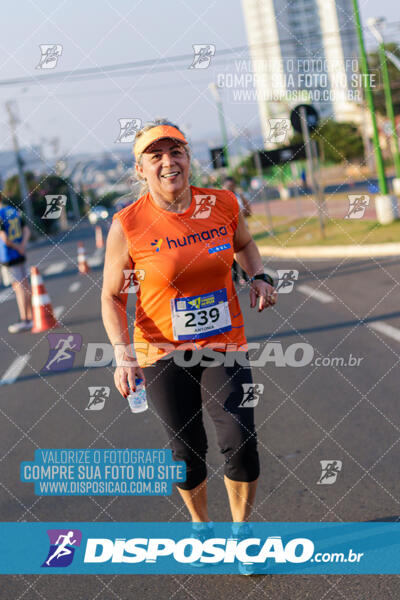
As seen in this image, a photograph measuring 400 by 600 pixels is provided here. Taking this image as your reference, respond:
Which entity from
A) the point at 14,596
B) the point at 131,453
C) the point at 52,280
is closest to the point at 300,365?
the point at 131,453

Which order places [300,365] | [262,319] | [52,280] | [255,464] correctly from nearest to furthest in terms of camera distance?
[255,464]
[300,365]
[262,319]
[52,280]

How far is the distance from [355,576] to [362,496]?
2.85ft

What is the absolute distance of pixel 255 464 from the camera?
3734 mm

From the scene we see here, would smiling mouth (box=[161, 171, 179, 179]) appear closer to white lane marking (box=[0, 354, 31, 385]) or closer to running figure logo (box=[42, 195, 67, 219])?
running figure logo (box=[42, 195, 67, 219])

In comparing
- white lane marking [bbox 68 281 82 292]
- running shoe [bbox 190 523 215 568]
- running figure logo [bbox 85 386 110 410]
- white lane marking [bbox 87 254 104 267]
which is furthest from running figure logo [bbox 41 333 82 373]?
white lane marking [bbox 87 254 104 267]

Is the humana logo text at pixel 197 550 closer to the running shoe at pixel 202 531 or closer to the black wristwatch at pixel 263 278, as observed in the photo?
the running shoe at pixel 202 531

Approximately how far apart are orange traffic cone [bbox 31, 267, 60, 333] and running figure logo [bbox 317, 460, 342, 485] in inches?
291

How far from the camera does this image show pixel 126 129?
5191mm

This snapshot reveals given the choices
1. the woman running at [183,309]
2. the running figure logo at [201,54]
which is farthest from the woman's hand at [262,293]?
the running figure logo at [201,54]

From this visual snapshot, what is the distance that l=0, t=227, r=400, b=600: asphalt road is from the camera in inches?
144

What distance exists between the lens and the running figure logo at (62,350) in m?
8.98

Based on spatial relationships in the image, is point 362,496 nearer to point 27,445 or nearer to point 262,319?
point 27,445

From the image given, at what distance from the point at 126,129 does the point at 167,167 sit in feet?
5.49

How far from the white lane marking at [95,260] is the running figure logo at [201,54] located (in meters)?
19.2
